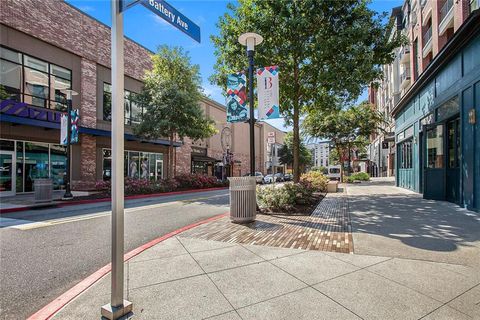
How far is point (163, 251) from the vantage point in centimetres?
545

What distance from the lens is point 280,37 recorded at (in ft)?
41.0

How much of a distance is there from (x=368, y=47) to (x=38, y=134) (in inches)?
735

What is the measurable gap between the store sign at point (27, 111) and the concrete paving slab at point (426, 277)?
18109 millimetres

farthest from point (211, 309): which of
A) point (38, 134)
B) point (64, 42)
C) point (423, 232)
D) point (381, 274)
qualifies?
point (64, 42)

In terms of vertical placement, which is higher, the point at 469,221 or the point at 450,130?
the point at 450,130

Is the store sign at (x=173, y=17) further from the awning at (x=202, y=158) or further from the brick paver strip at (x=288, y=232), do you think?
the awning at (x=202, y=158)

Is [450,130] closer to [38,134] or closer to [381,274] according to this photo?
[381,274]

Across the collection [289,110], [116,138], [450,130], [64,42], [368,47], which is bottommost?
[116,138]

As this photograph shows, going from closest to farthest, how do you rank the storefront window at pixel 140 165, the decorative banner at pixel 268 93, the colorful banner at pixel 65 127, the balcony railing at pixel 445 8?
the decorative banner at pixel 268 93, the balcony railing at pixel 445 8, the colorful banner at pixel 65 127, the storefront window at pixel 140 165

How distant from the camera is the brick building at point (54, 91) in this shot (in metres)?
16.9

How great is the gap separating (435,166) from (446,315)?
12.3 m

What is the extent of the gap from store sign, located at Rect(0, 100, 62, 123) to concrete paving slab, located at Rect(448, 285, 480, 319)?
62.4ft

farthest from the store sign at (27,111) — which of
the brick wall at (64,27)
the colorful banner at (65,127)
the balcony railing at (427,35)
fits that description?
the balcony railing at (427,35)

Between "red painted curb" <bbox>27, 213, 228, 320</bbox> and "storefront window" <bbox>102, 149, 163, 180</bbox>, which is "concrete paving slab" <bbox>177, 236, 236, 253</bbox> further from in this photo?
"storefront window" <bbox>102, 149, 163, 180</bbox>
